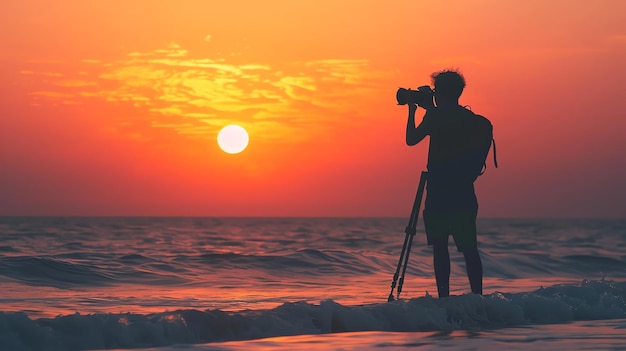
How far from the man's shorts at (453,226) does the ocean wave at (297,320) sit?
0.53 m

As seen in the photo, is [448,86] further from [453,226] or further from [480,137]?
[453,226]

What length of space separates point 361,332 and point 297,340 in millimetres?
636

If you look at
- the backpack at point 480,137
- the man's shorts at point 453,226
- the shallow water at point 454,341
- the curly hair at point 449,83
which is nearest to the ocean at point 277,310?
the shallow water at point 454,341

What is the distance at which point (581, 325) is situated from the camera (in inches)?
284

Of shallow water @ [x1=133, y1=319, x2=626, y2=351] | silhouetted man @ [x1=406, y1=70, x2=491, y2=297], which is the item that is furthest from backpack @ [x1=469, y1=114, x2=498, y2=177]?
shallow water @ [x1=133, y1=319, x2=626, y2=351]

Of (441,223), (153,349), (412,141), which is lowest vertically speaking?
(153,349)

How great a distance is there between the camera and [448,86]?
7.07 metres

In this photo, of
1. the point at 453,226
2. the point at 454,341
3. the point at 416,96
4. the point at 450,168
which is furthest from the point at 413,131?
the point at 454,341

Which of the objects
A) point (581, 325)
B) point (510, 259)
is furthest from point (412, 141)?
point (510, 259)

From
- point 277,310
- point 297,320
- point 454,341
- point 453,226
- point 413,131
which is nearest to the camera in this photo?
point 454,341

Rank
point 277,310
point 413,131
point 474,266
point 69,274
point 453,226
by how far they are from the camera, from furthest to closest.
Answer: point 69,274 < point 474,266 < point 453,226 < point 413,131 < point 277,310

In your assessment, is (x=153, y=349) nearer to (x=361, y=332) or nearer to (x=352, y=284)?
(x=361, y=332)

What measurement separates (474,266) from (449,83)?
154 cm

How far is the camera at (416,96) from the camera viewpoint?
22.7 ft
